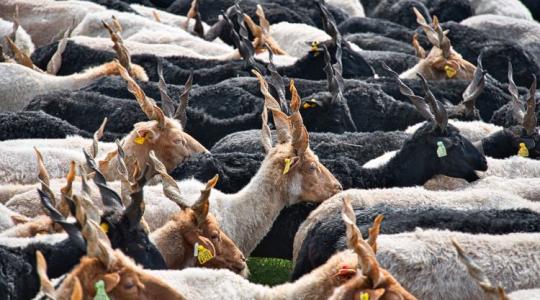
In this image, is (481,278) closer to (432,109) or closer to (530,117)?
(432,109)

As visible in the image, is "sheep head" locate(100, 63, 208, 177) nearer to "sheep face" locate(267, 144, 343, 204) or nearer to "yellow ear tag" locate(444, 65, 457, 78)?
"sheep face" locate(267, 144, 343, 204)

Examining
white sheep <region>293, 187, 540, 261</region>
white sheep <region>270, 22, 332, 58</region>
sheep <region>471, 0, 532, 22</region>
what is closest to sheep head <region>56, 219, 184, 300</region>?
white sheep <region>293, 187, 540, 261</region>

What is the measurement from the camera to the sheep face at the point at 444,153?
9.63 meters

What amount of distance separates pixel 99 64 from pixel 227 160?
16.6 ft

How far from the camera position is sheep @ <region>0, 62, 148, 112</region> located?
12430 mm

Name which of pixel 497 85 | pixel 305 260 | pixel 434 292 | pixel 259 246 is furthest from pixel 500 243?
pixel 497 85

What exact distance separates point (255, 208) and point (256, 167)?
3.60 ft

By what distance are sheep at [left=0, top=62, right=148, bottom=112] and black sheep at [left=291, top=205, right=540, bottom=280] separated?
18.5 feet

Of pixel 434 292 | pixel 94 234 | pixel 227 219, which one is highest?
pixel 94 234

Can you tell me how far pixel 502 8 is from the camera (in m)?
21.5

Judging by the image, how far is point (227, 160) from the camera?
9695 millimetres

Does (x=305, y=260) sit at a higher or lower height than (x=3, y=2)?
higher

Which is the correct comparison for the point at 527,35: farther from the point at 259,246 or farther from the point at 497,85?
the point at 259,246

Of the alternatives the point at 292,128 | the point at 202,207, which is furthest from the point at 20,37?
the point at 202,207
